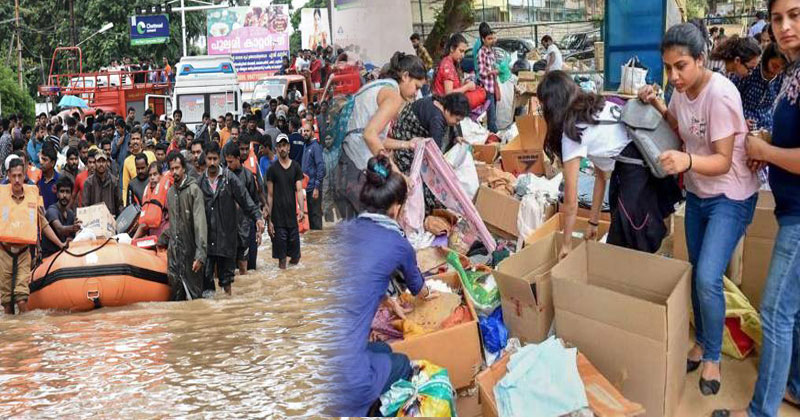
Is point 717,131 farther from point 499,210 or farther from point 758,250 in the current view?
point 499,210

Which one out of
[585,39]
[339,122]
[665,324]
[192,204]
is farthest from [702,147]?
[585,39]

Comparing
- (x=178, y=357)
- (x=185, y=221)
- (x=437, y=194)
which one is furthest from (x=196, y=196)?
(x=437, y=194)

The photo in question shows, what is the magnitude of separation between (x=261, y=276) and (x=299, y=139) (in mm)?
2254

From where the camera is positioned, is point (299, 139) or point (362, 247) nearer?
point (362, 247)

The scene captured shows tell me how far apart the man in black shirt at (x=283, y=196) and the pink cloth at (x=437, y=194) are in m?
3.75

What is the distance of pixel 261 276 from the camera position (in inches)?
384

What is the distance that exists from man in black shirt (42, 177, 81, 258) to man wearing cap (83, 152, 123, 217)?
1.51 feet

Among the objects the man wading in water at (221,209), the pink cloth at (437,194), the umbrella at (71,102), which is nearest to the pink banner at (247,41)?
the umbrella at (71,102)

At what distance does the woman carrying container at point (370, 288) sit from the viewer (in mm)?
3477

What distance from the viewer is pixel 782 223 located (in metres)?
3.29

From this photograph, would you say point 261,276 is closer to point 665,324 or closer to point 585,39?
point 665,324

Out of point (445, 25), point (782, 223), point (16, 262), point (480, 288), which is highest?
point (445, 25)

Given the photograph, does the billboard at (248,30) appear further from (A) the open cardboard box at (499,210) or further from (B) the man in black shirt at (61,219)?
(A) the open cardboard box at (499,210)

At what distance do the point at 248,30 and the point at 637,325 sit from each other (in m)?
42.2
